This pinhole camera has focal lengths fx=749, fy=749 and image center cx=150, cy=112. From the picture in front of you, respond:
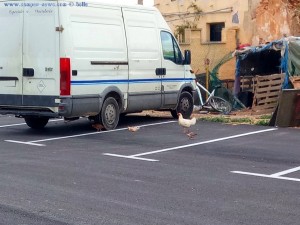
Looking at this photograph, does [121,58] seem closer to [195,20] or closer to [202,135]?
[202,135]

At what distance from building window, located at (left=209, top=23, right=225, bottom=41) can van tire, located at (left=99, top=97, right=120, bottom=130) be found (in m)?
12.6

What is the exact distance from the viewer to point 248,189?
9680 mm

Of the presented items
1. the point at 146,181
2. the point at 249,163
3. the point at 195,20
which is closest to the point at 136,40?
the point at 249,163

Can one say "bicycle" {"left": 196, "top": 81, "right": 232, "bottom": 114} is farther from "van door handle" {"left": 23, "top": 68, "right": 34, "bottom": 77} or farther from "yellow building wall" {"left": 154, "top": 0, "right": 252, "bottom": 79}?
"van door handle" {"left": 23, "top": 68, "right": 34, "bottom": 77}

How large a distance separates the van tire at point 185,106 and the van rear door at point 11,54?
15.0 ft

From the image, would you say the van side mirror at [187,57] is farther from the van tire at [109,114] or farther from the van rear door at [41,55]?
the van rear door at [41,55]

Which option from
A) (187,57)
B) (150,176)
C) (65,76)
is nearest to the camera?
(150,176)

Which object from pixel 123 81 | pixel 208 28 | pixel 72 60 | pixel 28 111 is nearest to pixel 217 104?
pixel 123 81

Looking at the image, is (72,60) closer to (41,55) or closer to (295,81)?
(41,55)

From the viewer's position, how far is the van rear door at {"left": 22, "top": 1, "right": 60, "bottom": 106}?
15.0 meters

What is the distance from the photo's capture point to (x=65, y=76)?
1494 cm

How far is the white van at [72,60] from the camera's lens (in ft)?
49.2

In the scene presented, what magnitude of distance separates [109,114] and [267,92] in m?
5.56

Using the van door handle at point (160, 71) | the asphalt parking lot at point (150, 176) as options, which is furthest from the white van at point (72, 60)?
the asphalt parking lot at point (150, 176)
